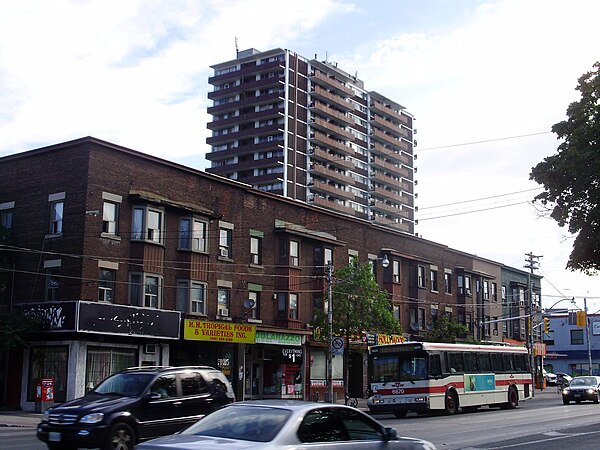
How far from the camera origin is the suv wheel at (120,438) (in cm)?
1451

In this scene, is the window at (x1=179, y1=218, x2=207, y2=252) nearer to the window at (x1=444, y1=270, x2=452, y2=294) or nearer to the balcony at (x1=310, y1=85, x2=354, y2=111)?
the window at (x1=444, y1=270, x2=452, y2=294)

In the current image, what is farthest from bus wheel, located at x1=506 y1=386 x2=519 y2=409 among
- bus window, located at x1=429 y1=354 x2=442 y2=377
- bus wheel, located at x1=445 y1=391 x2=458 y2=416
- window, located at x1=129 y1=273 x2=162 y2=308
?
window, located at x1=129 y1=273 x2=162 y2=308

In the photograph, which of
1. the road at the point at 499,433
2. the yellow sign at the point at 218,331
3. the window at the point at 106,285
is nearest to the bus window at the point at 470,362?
the road at the point at 499,433

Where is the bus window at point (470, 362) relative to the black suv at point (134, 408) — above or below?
above

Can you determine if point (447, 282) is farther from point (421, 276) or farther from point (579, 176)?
point (579, 176)

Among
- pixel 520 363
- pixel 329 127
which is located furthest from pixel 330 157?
pixel 520 363

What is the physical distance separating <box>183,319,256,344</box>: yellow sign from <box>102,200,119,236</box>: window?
571 centimetres

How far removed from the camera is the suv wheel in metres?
14.5

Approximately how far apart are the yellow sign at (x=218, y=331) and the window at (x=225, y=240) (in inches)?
149

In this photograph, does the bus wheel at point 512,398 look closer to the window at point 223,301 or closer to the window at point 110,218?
the window at point 223,301

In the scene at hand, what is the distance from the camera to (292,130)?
10862 centimetres

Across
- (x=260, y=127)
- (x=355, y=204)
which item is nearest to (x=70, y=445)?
(x=260, y=127)

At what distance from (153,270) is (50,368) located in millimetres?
6334

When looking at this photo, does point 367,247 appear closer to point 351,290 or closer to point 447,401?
point 351,290
